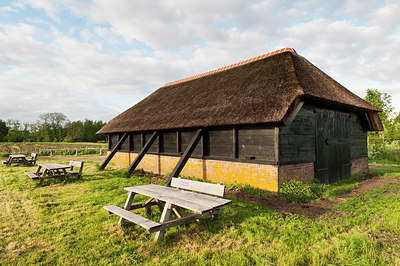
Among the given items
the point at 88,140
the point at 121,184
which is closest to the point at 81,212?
the point at 121,184

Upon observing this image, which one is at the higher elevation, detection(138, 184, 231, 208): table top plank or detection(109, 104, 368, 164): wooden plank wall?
detection(109, 104, 368, 164): wooden plank wall

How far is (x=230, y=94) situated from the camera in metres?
8.70

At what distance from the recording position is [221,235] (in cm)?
376

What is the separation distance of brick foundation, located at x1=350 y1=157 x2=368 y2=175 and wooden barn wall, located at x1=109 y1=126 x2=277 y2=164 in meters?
5.91

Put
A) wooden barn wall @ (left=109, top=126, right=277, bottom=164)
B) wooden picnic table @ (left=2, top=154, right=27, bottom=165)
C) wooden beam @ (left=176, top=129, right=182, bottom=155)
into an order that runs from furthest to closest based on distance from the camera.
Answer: wooden picnic table @ (left=2, top=154, right=27, bottom=165) < wooden beam @ (left=176, top=129, right=182, bottom=155) < wooden barn wall @ (left=109, top=126, right=277, bottom=164)

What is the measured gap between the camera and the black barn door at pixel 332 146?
7961mm

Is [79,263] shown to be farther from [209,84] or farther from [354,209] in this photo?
[209,84]

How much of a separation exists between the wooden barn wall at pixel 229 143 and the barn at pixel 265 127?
0.03 metres

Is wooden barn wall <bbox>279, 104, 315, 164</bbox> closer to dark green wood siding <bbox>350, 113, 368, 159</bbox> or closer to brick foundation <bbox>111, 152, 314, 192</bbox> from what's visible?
brick foundation <bbox>111, 152, 314, 192</bbox>

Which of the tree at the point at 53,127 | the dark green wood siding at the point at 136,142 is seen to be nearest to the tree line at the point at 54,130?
the tree at the point at 53,127

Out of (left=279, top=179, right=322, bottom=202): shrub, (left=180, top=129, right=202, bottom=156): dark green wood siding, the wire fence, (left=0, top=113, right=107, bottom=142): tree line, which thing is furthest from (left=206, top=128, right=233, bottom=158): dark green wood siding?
(left=0, top=113, right=107, bottom=142): tree line

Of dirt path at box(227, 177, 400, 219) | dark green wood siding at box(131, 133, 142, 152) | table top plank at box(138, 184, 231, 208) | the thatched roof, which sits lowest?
dirt path at box(227, 177, 400, 219)

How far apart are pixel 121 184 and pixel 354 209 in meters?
7.22

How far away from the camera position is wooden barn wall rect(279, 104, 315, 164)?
6648 millimetres
